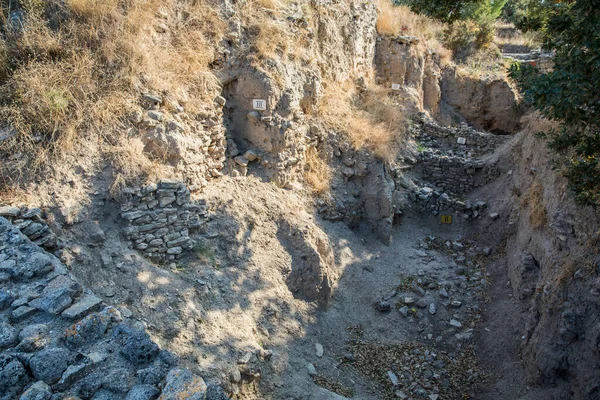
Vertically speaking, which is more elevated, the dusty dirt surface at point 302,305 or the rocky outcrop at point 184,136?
the rocky outcrop at point 184,136

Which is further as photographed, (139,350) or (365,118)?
(365,118)

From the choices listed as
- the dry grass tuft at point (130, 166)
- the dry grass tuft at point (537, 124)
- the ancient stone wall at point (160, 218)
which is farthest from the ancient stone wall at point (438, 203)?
the dry grass tuft at point (130, 166)

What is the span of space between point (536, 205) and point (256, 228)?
476 centimetres

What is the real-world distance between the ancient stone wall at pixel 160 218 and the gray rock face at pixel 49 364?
2470mm

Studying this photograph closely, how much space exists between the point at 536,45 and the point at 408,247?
38.8 ft

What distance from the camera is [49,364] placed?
261 cm

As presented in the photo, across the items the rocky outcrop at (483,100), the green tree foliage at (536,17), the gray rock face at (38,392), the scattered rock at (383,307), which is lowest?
the scattered rock at (383,307)

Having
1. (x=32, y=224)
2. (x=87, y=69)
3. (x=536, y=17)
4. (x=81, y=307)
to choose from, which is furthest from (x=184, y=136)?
Answer: (x=536, y=17)

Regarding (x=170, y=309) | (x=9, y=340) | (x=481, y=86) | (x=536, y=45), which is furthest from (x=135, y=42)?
(x=536, y=45)

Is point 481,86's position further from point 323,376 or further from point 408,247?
point 323,376

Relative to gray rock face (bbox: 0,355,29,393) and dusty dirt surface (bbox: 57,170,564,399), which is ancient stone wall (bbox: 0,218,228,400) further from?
dusty dirt surface (bbox: 57,170,564,399)

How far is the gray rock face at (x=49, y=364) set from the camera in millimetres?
2568

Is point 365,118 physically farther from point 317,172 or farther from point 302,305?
point 302,305

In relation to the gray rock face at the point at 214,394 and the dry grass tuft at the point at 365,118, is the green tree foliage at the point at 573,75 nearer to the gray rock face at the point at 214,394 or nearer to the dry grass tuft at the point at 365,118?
the gray rock face at the point at 214,394
